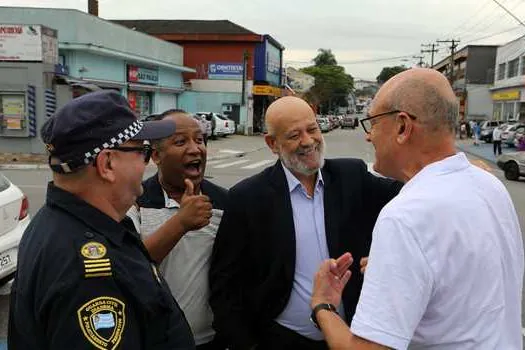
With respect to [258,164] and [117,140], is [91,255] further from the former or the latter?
[258,164]

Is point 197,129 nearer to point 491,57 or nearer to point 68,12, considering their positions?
point 68,12

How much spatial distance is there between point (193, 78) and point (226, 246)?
38915 mm

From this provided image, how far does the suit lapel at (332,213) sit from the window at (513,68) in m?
51.3

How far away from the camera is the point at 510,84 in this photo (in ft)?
160

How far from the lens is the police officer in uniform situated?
1410mm

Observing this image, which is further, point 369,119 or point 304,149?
point 304,149

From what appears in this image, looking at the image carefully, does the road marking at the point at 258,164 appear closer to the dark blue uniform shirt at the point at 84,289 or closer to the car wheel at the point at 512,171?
the car wheel at the point at 512,171

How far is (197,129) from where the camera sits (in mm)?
2768

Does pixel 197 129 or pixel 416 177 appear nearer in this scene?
pixel 416 177

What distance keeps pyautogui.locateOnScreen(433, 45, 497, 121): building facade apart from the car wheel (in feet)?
140

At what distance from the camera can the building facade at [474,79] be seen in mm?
61562

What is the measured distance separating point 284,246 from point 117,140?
1029 mm

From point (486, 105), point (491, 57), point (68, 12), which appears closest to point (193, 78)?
point (68, 12)

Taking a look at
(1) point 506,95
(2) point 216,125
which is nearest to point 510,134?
(2) point 216,125
